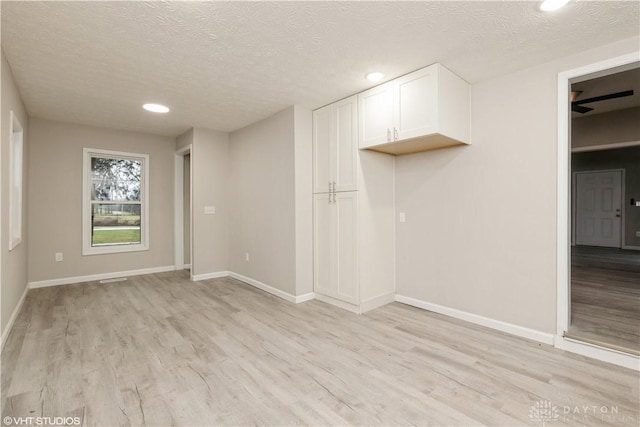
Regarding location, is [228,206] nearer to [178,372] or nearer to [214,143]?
[214,143]

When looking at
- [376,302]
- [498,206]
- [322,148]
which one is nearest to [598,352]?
[498,206]

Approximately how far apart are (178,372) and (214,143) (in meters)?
3.76

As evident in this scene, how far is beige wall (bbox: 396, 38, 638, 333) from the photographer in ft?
8.56

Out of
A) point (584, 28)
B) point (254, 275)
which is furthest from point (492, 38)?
point (254, 275)

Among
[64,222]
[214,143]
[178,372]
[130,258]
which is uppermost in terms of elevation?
[214,143]

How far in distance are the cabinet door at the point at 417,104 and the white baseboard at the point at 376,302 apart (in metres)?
1.80

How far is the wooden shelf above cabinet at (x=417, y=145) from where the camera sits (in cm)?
289

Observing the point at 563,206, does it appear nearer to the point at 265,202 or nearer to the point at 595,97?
the point at 595,97

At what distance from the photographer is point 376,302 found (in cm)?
357

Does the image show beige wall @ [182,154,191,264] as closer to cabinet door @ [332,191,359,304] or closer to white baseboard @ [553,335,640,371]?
cabinet door @ [332,191,359,304]

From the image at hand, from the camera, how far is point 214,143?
16.7ft

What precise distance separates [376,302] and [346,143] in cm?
186

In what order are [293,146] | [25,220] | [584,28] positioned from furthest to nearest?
[25,220] → [293,146] → [584,28]

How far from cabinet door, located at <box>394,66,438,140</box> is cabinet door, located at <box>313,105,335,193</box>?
979 mm
